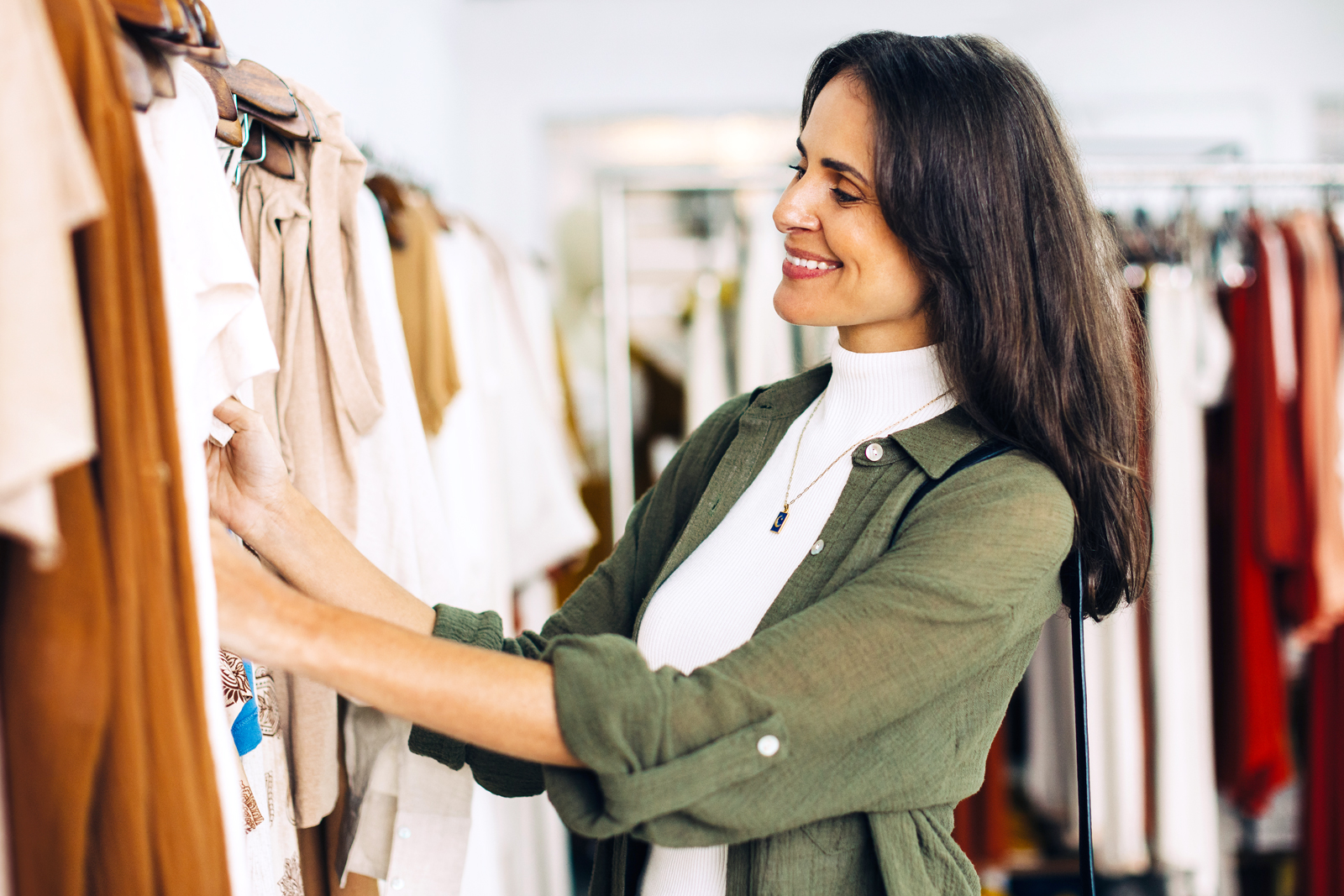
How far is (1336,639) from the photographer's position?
2129 mm

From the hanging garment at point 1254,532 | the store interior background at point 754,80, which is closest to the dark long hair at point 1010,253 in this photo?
the hanging garment at point 1254,532

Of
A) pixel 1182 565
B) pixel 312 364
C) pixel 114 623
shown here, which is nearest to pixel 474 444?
pixel 312 364

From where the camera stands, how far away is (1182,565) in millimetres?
2010

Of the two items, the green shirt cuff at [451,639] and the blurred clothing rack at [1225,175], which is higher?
the blurred clothing rack at [1225,175]

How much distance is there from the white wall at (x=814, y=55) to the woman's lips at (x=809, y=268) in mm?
2482

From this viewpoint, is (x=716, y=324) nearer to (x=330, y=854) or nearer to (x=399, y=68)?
(x=399, y=68)

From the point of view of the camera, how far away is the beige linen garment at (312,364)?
39.6 inches

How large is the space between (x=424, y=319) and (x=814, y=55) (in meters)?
2.51

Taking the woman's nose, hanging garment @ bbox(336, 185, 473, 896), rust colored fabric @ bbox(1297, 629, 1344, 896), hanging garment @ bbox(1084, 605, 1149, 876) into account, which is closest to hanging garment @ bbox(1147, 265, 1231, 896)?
hanging garment @ bbox(1084, 605, 1149, 876)

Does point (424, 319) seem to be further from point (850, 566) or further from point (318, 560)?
point (850, 566)

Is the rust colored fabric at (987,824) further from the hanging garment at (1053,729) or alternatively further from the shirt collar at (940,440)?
the shirt collar at (940,440)

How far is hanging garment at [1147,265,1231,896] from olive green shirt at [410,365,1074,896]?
1.22 meters

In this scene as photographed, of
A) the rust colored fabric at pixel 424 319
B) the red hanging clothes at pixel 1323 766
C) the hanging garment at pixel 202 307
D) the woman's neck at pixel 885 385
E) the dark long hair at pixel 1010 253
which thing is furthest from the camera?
the red hanging clothes at pixel 1323 766

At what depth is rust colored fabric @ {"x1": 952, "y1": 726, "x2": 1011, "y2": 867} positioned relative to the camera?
2.25m
